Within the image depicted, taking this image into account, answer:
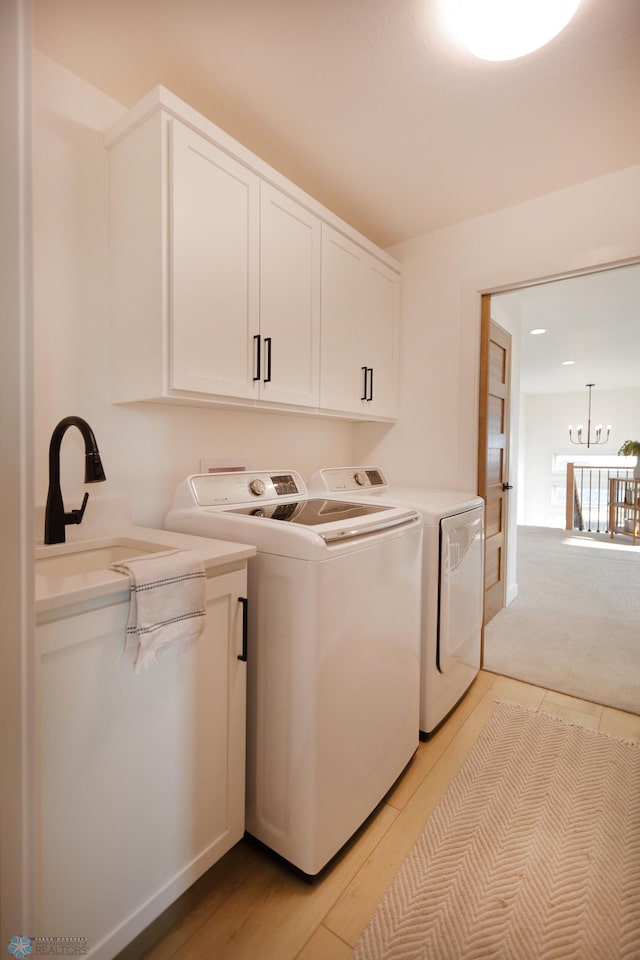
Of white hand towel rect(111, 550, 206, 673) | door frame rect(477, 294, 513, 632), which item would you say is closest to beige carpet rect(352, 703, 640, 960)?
white hand towel rect(111, 550, 206, 673)

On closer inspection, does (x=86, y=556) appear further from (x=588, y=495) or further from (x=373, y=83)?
(x=588, y=495)

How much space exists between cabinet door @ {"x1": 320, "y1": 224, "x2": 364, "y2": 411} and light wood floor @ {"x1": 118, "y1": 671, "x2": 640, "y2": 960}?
1627mm

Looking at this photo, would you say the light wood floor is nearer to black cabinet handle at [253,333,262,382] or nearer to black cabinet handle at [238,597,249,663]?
black cabinet handle at [238,597,249,663]

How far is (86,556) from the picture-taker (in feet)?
4.50

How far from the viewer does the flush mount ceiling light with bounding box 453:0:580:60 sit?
1185 millimetres

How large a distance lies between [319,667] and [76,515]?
92cm

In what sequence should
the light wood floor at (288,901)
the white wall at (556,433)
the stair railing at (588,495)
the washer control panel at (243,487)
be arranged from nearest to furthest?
the light wood floor at (288,901) < the washer control panel at (243,487) < the stair railing at (588,495) < the white wall at (556,433)

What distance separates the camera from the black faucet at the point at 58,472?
131 cm

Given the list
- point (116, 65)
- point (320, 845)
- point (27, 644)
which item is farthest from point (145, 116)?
point (320, 845)

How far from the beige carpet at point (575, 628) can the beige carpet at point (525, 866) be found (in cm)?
58

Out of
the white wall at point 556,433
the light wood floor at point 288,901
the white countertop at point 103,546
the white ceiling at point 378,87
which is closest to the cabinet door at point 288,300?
the white ceiling at point 378,87

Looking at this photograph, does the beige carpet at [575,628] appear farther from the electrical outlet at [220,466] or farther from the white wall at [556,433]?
the white wall at [556,433]

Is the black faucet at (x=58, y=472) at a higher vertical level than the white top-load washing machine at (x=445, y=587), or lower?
higher

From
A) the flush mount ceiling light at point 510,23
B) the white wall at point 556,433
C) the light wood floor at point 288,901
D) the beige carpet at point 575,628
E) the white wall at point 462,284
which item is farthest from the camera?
the white wall at point 556,433
